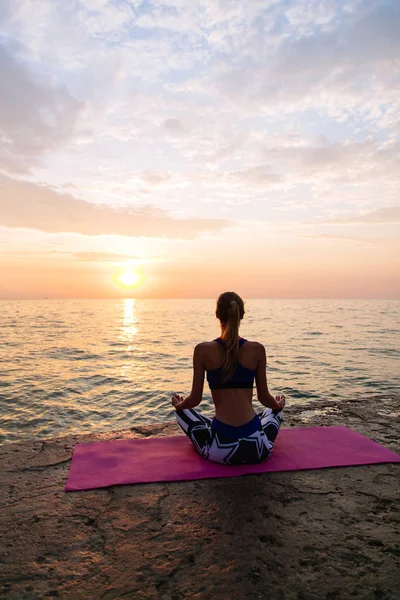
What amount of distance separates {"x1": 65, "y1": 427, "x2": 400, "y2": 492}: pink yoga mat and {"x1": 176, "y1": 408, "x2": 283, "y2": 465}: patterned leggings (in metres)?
0.08

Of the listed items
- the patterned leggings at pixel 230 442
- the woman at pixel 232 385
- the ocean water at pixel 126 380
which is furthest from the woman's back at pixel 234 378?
the ocean water at pixel 126 380

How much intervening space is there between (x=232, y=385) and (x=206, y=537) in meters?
1.63

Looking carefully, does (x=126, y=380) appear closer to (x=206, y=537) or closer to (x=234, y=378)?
(x=234, y=378)

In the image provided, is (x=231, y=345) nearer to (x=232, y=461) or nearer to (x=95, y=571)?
(x=232, y=461)

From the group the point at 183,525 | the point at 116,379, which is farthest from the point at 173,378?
the point at 183,525

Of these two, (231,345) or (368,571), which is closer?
(368,571)

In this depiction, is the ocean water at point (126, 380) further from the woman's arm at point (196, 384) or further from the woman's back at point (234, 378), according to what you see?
the woman's arm at point (196, 384)

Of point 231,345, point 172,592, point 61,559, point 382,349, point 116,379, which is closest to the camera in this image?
point 172,592

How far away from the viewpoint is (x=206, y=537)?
2.91 metres

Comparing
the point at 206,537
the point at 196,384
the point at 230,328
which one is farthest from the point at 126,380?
the point at 206,537

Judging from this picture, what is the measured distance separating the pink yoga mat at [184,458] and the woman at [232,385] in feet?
0.53

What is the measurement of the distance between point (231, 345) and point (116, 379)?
9950 millimetres

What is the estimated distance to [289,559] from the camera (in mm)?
2646

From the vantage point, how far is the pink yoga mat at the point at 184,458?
398 centimetres
